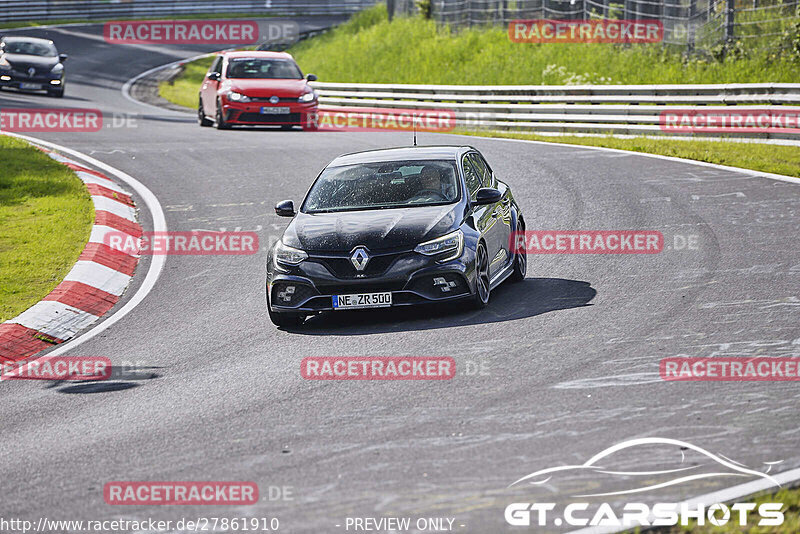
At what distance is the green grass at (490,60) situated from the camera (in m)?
27.1

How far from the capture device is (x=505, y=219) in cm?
1148

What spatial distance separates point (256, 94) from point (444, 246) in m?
16.8

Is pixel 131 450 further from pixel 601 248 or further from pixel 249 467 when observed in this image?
pixel 601 248

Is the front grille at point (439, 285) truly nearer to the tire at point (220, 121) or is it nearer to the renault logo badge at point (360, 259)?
the renault logo badge at point (360, 259)

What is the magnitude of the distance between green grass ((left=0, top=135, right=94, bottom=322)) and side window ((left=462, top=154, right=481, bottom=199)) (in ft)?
14.3

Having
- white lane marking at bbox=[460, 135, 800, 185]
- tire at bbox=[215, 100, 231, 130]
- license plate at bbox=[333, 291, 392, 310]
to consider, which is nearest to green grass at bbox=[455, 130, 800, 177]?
white lane marking at bbox=[460, 135, 800, 185]

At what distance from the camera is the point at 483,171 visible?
1202 centimetres

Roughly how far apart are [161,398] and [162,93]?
32.8m

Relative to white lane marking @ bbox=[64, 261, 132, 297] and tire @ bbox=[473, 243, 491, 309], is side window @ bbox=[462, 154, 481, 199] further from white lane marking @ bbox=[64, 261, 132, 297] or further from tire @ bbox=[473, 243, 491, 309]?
white lane marking @ bbox=[64, 261, 132, 297]

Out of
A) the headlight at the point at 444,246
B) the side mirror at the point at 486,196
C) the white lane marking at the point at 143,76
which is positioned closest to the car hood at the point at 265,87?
the white lane marking at the point at 143,76

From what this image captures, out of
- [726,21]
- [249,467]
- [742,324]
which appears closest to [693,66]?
[726,21]

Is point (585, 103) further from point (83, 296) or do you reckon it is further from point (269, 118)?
point (83, 296)

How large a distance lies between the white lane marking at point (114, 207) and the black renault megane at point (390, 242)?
4960 mm

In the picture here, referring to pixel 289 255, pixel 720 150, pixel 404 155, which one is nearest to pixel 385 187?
pixel 404 155
